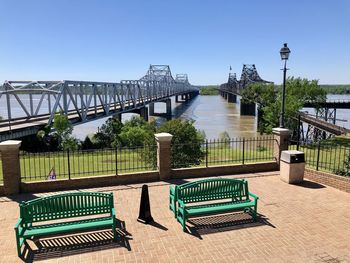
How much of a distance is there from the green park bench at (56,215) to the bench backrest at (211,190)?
5.98 ft

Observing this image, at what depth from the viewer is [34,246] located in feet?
Result: 20.8

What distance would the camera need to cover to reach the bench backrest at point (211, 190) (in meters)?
7.54

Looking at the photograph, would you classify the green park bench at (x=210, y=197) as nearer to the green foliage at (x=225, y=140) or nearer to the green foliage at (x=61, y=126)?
the green foliage at (x=225, y=140)

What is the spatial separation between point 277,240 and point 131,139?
26.9 meters

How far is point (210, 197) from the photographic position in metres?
7.76

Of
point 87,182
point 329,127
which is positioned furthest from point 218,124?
point 87,182

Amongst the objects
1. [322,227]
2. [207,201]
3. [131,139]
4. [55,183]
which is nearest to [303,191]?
[322,227]

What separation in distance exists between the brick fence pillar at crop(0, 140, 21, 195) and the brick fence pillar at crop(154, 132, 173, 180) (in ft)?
14.4

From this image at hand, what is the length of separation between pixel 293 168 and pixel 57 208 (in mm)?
7572

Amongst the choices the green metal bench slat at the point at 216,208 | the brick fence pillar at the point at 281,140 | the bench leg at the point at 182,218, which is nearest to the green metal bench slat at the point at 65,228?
the bench leg at the point at 182,218

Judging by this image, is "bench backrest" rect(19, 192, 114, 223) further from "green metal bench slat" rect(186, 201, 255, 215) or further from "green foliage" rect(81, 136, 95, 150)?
"green foliage" rect(81, 136, 95, 150)

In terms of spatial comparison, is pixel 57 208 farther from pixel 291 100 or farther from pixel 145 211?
pixel 291 100

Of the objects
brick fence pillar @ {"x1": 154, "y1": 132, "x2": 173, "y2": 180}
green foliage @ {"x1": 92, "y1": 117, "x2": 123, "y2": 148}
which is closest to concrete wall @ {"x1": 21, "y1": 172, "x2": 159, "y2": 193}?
brick fence pillar @ {"x1": 154, "y1": 132, "x2": 173, "y2": 180}

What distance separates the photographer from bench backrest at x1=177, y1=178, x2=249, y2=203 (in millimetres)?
7543
